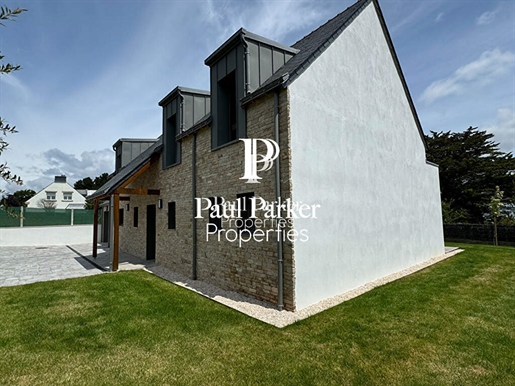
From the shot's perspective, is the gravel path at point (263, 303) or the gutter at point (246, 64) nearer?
the gravel path at point (263, 303)

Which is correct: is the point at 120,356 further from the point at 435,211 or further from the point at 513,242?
the point at 513,242

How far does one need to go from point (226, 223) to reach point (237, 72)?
440 centimetres

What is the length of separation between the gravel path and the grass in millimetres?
280

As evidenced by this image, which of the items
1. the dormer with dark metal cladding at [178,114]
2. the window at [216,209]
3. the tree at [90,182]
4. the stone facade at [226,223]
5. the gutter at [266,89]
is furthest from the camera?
the tree at [90,182]

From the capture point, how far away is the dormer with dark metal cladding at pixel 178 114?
1121 cm

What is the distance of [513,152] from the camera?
31156 millimetres

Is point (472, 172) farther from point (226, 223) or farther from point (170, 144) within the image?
point (226, 223)

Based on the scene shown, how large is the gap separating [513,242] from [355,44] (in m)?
18.8

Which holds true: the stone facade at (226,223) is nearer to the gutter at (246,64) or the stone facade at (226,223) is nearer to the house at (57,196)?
the gutter at (246,64)

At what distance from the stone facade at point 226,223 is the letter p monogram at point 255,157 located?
0.15 metres

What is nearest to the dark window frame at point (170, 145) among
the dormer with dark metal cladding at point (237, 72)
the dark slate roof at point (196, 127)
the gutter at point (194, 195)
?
the dark slate roof at point (196, 127)

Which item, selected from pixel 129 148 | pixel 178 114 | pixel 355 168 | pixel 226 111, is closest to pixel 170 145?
pixel 178 114

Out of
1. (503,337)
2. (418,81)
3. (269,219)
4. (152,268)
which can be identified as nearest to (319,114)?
(269,219)

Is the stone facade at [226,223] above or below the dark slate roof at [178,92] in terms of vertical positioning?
below
